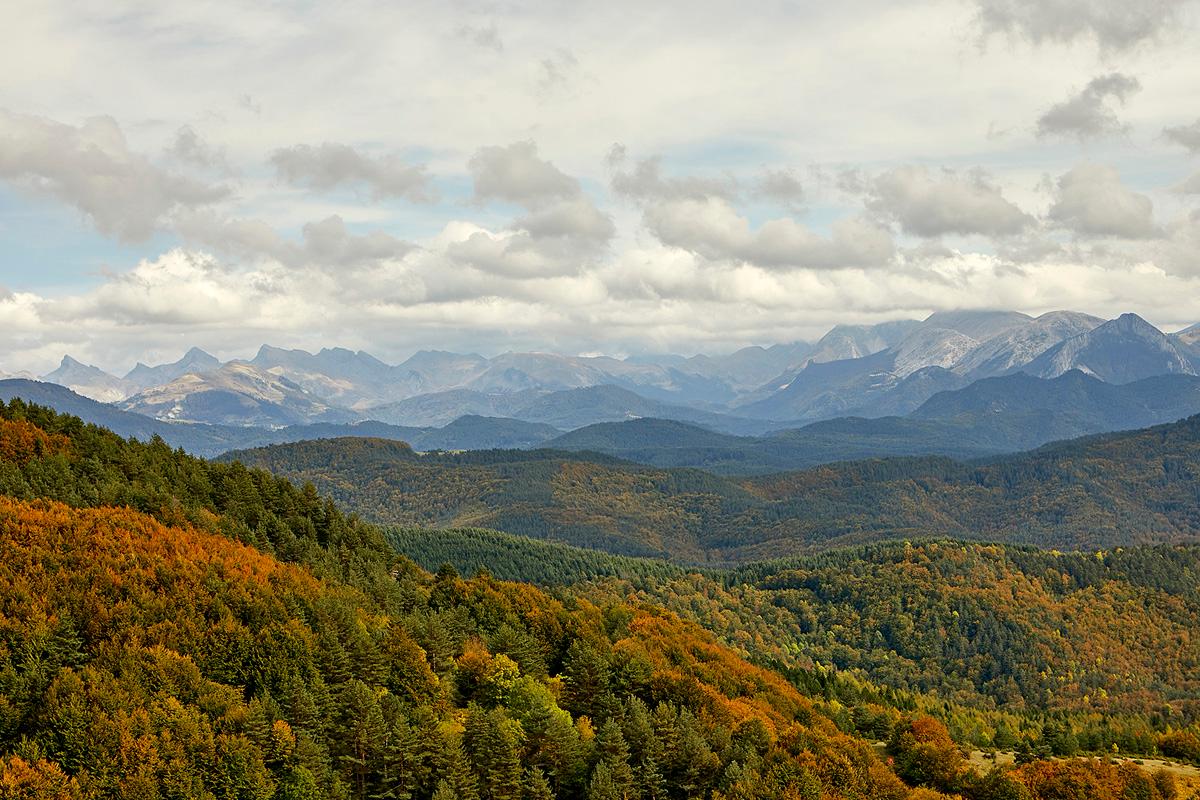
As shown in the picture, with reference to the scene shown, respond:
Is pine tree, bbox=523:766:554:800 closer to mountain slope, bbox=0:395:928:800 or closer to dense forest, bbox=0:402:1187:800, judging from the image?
dense forest, bbox=0:402:1187:800

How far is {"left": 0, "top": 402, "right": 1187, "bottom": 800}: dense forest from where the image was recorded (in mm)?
64688

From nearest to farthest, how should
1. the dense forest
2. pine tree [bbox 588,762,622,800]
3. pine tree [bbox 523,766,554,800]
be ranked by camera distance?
the dense forest, pine tree [bbox 523,766,554,800], pine tree [bbox 588,762,622,800]

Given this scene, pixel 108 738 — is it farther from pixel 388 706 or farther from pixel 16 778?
pixel 388 706

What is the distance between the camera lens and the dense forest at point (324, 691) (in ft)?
212

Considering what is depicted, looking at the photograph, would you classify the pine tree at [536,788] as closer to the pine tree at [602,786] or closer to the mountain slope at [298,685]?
the mountain slope at [298,685]

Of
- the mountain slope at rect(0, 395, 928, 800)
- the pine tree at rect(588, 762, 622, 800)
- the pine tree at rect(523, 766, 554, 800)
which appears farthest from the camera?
the pine tree at rect(588, 762, 622, 800)

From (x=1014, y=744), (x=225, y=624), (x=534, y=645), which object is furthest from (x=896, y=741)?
(x=225, y=624)

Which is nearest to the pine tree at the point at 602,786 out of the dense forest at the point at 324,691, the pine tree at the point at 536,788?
the dense forest at the point at 324,691

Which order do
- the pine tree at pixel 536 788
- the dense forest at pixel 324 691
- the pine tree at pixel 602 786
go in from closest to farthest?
the dense forest at pixel 324 691, the pine tree at pixel 536 788, the pine tree at pixel 602 786

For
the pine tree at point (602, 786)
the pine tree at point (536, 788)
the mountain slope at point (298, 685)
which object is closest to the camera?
the mountain slope at point (298, 685)

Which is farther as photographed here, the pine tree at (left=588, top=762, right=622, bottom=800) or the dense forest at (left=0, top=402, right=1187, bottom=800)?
the pine tree at (left=588, top=762, right=622, bottom=800)

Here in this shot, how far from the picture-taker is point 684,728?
8950 centimetres

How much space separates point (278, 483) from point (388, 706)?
84782 mm

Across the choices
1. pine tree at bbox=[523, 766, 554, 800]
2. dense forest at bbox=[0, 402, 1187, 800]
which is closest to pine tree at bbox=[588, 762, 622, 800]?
dense forest at bbox=[0, 402, 1187, 800]
